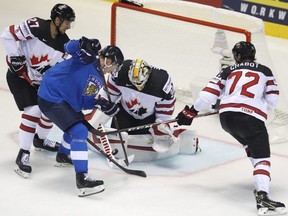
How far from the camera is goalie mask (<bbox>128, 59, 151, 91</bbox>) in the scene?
501cm

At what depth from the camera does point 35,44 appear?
5.11 m

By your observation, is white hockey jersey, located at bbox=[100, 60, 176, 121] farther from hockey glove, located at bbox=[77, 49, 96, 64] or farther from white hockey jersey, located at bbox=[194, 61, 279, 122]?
hockey glove, located at bbox=[77, 49, 96, 64]

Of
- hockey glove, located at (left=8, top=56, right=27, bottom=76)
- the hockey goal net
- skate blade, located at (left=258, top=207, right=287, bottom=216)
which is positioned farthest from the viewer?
the hockey goal net

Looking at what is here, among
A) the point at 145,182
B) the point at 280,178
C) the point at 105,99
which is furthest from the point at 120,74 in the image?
the point at 280,178

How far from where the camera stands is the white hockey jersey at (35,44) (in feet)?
16.5

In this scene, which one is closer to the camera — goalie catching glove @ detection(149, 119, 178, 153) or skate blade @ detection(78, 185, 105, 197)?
skate blade @ detection(78, 185, 105, 197)

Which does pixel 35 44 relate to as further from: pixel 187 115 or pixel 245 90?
pixel 245 90

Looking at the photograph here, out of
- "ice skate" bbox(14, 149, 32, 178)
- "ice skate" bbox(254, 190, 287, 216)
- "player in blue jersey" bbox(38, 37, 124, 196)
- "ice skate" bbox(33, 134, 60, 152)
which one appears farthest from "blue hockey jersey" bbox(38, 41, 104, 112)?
"ice skate" bbox(254, 190, 287, 216)

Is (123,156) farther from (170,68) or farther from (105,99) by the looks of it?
(170,68)

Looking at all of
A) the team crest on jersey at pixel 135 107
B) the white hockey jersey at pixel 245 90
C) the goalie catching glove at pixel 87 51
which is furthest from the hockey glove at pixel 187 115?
the goalie catching glove at pixel 87 51

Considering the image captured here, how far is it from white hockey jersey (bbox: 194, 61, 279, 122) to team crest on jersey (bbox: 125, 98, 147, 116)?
51 cm

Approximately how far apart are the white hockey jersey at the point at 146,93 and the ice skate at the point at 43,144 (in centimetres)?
46

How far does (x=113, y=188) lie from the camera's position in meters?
4.86

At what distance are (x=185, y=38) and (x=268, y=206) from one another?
2.18m
